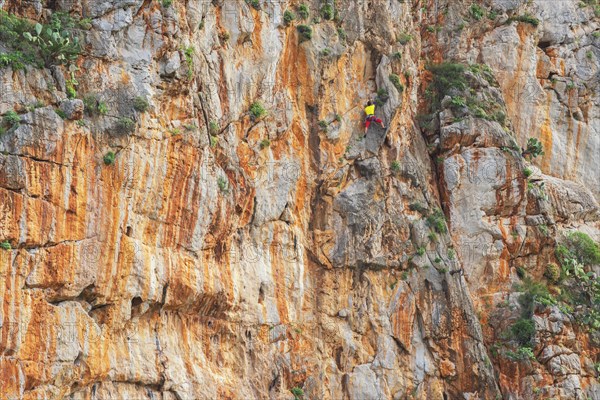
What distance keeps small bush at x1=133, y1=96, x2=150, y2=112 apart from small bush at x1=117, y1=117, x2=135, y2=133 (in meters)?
0.49

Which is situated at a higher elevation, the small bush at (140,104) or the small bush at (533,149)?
the small bush at (533,149)

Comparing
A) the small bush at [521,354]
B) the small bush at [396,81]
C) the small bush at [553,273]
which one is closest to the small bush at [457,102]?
the small bush at [396,81]

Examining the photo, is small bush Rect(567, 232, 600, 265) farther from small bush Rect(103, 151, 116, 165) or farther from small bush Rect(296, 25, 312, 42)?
small bush Rect(103, 151, 116, 165)

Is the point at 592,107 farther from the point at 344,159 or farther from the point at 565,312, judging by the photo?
the point at 344,159

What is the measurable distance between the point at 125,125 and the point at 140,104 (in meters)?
0.86

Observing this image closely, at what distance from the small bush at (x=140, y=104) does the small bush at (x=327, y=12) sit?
9.48 m

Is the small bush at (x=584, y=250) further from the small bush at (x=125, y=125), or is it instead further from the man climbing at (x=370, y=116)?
the small bush at (x=125, y=125)

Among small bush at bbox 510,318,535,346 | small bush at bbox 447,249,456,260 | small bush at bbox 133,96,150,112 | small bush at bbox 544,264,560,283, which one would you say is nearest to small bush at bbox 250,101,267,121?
small bush at bbox 133,96,150,112

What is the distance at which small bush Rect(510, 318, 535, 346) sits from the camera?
28.6 metres

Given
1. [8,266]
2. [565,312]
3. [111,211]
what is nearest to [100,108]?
[111,211]

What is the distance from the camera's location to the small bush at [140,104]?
23.3 metres

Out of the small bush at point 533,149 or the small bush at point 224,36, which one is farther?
the small bush at point 533,149

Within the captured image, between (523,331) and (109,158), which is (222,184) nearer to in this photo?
(109,158)

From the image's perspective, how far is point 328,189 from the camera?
2870 cm
